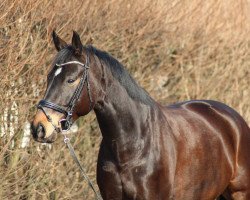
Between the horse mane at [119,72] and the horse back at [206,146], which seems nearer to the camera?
the horse mane at [119,72]

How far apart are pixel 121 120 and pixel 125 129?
81mm

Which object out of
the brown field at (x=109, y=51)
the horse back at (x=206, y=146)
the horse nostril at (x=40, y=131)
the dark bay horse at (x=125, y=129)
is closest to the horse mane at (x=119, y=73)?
the dark bay horse at (x=125, y=129)

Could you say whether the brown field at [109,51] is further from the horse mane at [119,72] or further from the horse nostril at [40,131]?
the horse nostril at [40,131]

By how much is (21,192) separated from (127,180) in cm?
278

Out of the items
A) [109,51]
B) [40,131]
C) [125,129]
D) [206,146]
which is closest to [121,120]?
[125,129]

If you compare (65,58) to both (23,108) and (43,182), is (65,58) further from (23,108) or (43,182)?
(43,182)

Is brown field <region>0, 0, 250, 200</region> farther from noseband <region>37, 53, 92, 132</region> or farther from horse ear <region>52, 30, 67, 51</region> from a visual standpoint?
noseband <region>37, 53, 92, 132</region>

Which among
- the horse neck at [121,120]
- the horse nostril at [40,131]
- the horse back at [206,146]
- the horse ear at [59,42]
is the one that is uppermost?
the horse ear at [59,42]

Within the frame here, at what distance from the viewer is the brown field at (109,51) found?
25.8 feet

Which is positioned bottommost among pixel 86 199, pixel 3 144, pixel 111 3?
pixel 86 199

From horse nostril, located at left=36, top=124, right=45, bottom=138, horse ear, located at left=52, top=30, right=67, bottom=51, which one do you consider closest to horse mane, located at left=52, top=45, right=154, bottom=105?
horse ear, located at left=52, top=30, right=67, bottom=51

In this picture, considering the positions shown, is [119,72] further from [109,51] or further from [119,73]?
[109,51]

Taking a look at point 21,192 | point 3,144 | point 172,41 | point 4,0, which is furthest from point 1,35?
point 172,41

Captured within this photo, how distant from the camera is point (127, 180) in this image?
5758 millimetres
